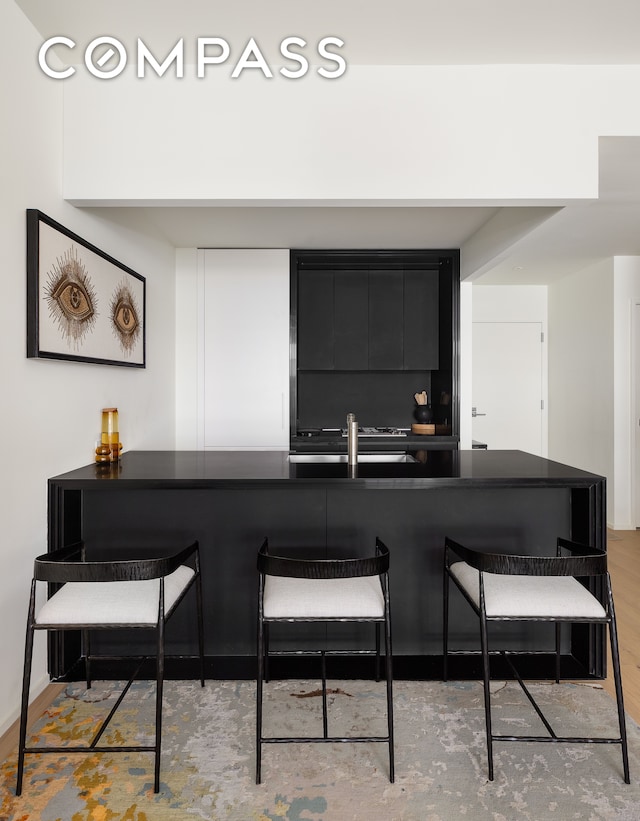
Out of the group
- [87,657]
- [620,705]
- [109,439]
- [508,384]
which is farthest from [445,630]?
[508,384]

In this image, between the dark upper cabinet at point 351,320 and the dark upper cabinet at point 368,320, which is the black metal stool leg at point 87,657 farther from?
the dark upper cabinet at point 351,320

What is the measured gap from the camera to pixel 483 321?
5.77m

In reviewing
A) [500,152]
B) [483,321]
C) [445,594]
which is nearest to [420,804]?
[445,594]

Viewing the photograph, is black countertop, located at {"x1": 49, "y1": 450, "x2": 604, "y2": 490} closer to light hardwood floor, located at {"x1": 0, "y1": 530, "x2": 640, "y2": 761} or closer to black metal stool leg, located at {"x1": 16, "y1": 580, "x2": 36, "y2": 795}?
black metal stool leg, located at {"x1": 16, "y1": 580, "x2": 36, "y2": 795}

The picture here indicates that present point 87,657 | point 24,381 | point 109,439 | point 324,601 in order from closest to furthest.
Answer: point 324,601, point 24,381, point 87,657, point 109,439

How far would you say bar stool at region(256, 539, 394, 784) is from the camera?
166 cm

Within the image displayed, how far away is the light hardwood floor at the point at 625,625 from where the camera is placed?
202cm

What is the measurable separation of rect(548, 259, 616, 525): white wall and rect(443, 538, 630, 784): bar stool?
11.2ft

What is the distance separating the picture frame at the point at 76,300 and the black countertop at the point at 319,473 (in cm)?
57

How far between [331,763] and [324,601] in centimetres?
55

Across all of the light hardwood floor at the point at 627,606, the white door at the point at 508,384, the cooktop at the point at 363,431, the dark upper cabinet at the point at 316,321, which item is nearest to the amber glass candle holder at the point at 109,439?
the cooktop at the point at 363,431

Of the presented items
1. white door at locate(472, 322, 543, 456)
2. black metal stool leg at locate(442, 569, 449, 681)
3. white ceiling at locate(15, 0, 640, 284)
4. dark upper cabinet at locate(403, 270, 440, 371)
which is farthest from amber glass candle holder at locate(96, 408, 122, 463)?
white door at locate(472, 322, 543, 456)

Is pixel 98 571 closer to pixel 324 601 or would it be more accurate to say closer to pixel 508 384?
pixel 324 601

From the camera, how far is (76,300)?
2449 millimetres
